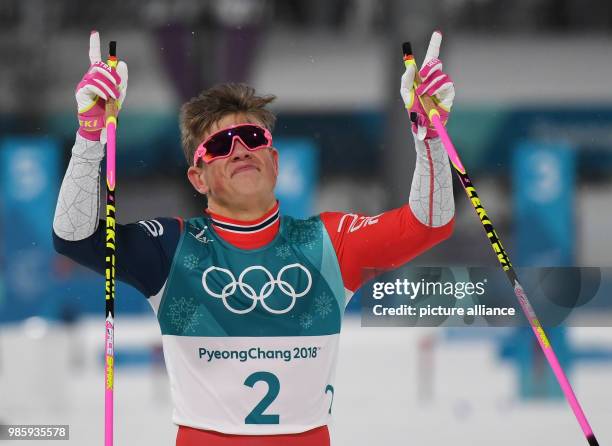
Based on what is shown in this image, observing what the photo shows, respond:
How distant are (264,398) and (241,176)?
0.55 metres

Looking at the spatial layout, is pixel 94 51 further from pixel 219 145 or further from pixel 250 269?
pixel 250 269

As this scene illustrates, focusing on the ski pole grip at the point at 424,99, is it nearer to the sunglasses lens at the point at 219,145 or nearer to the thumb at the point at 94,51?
the sunglasses lens at the point at 219,145

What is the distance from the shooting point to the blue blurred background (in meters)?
3.90

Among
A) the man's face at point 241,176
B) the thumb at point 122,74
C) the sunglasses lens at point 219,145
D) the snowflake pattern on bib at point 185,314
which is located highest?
the thumb at point 122,74

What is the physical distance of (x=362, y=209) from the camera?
4.54m

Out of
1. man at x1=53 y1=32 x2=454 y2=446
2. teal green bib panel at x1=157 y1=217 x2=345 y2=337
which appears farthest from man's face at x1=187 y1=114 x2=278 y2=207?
teal green bib panel at x1=157 y1=217 x2=345 y2=337

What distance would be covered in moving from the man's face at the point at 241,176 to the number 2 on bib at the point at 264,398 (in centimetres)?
43

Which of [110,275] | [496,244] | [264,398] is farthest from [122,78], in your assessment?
[496,244]

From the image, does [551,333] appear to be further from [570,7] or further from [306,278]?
[570,7]

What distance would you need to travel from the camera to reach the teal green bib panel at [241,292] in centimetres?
265

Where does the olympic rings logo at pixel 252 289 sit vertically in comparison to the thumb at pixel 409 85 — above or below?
below

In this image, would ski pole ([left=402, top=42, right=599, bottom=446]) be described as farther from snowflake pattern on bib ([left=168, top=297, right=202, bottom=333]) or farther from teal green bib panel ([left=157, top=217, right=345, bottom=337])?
snowflake pattern on bib ([left=168, top=297, right=202, bottom=333])

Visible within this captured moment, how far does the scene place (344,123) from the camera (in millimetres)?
4684

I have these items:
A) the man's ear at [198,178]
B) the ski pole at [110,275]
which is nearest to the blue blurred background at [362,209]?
the man's ear at [198,178]
